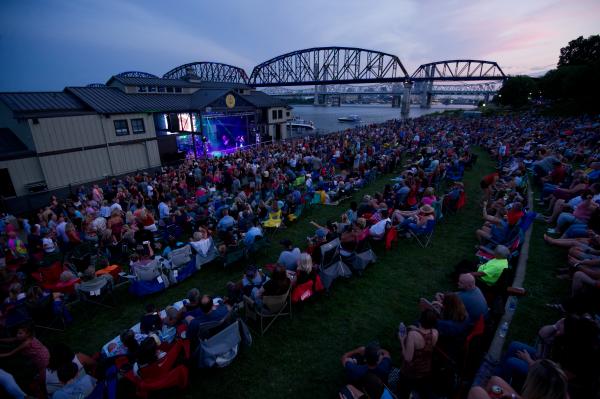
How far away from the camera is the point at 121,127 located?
56.3 feet

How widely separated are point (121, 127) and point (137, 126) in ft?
3.43

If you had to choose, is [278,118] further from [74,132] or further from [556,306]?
[556,306]

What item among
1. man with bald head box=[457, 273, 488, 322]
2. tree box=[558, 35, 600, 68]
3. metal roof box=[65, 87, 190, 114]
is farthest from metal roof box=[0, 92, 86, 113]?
tree box=[558, 35, 600, 68]

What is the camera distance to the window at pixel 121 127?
16895 millimetres

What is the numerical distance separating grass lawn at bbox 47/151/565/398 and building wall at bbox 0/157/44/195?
1150 centimetres

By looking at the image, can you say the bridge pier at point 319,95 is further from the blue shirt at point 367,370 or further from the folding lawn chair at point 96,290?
the blue shirt at point 367,370

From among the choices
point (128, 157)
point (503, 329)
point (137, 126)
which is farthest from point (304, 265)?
point (137, 126)

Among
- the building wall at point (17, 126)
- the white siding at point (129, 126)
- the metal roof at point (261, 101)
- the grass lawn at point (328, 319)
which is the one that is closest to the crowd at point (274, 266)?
the grass lawn at point (328, 319)

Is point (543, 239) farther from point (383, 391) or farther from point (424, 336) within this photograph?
point (383, 391)

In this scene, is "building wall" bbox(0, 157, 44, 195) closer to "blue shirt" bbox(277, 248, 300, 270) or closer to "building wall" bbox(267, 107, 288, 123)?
"blue shirt" bbox(277, 248, 300, 270)

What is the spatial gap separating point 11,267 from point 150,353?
6097mm

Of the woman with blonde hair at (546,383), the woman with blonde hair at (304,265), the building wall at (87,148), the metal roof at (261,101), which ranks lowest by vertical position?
the woman with blonde hair at (304,265)

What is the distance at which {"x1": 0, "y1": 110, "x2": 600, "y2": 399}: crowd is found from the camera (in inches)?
130

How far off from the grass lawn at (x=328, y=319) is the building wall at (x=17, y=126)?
12379 millimetres
